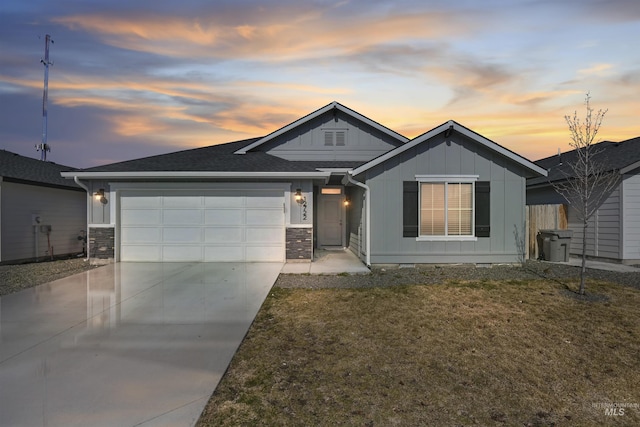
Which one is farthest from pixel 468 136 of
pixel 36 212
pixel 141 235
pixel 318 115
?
pixel 36 212

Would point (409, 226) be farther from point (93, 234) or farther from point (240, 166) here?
point (93, 234)

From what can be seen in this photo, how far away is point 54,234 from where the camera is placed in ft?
42.2

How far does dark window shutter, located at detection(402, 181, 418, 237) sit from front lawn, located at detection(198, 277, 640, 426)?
11.3ft

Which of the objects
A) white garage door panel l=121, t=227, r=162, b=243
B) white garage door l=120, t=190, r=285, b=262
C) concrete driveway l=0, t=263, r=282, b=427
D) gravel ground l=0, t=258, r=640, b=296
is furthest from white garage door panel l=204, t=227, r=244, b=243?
concrete driveway l=0, t=263, r=282, b=427

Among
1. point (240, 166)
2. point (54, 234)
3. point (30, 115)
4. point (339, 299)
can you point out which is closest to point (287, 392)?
point (339, 299)

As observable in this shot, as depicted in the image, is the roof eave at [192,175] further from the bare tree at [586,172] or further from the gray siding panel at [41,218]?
the bare tree at [586,172]

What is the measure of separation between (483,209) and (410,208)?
208 centimetres

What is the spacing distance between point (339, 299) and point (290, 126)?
8.60 metres

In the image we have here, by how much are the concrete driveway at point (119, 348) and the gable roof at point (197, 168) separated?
3.53m

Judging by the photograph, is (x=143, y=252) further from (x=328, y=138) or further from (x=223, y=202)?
(x=328, y=138)

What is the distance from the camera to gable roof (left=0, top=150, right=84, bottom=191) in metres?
11.2

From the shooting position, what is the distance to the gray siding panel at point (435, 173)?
9688mm

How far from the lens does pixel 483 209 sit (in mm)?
9680

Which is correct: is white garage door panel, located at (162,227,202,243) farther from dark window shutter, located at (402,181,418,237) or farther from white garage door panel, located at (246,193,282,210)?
dark window shutter, located at (402,181,418,237)
